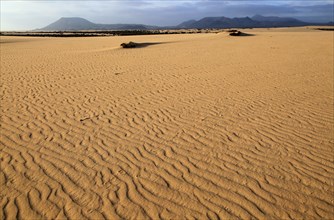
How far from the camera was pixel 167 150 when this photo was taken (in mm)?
5582

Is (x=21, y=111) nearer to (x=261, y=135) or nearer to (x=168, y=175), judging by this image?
(x=168, y=175)

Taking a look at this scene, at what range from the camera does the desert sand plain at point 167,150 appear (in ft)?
13.3

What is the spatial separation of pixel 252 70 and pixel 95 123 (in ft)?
30.0

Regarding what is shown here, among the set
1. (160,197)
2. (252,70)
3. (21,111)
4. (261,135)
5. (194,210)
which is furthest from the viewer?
(252,70)

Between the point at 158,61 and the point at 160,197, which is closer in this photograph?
the point at 160,197

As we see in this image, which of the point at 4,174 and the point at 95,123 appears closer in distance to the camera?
the point at 4,174

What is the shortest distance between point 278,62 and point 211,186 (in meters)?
13.0

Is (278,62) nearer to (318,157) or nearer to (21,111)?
(318,157)

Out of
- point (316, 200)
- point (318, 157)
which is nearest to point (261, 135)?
point (318, 157)

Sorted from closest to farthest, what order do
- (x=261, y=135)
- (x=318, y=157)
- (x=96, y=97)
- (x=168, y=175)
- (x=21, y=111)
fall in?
(x=168, y=175)
(x=318, y=157)
(x=261, y=135)
(x=21, y=111)
(x=96, y=97)

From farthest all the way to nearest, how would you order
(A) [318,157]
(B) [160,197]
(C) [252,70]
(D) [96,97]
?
(C) [252,70]
(D) [96,97]
(A) [318,157]
(B) [160,197]

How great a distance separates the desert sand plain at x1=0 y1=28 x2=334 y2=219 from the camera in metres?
4.07

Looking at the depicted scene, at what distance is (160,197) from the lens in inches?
166

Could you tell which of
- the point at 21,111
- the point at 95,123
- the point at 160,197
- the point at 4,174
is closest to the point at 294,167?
the point at 160,197
